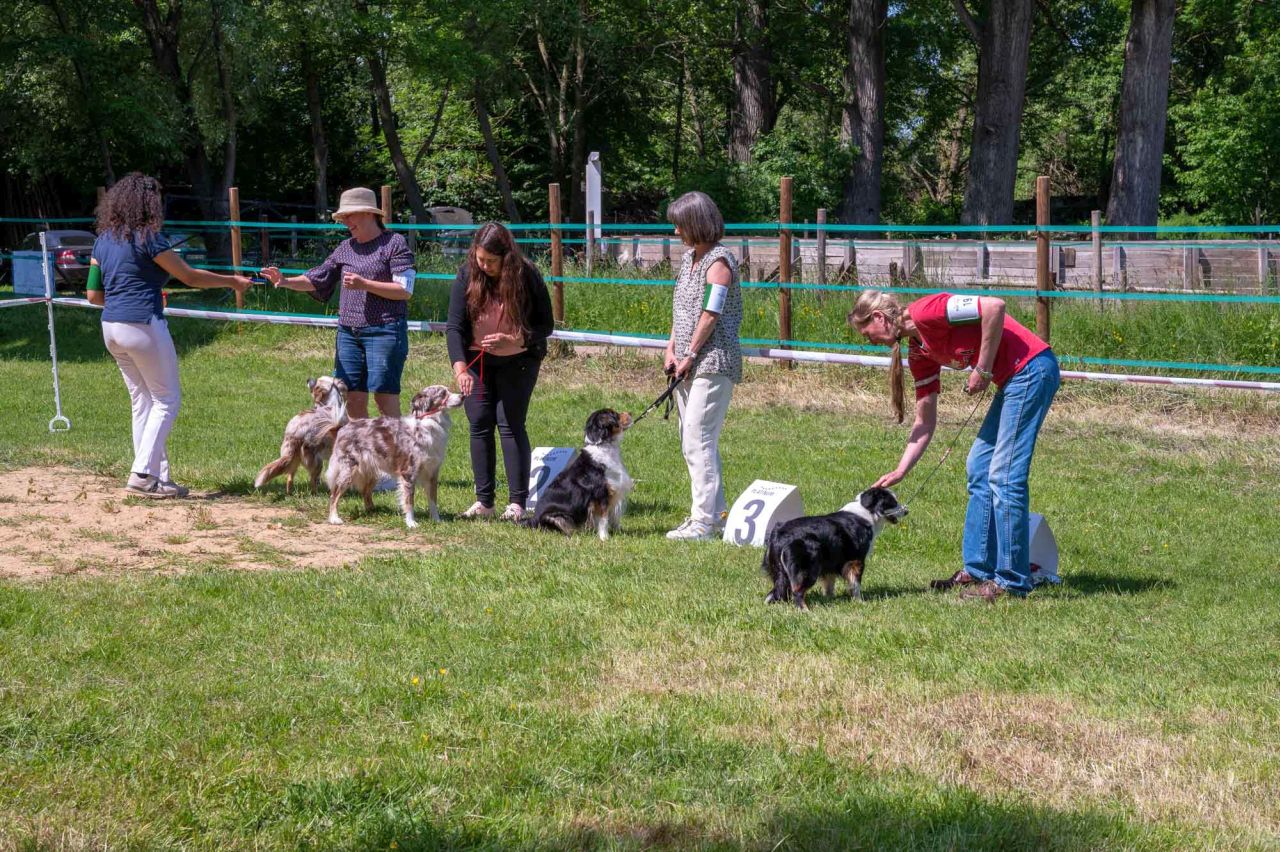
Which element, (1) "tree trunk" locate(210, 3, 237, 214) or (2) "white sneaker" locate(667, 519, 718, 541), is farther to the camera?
(1) "tree trunk" locate(210, 3, 237, 214)

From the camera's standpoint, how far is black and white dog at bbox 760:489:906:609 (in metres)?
6.46

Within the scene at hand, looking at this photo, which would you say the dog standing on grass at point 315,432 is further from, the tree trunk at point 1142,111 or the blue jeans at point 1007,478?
the tree trunk at point 1142,111

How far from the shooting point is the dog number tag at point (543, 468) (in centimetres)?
895

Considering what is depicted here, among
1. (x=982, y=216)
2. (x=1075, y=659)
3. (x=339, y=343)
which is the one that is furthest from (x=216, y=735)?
(x=982, y=216)

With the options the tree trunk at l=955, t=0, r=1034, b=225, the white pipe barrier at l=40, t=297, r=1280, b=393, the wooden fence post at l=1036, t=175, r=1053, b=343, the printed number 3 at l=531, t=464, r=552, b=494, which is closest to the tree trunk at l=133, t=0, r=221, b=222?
the white pipe barrier at l=40, t=297, r=1280, b=393

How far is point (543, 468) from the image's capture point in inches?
359

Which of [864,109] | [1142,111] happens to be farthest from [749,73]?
[1142,111]

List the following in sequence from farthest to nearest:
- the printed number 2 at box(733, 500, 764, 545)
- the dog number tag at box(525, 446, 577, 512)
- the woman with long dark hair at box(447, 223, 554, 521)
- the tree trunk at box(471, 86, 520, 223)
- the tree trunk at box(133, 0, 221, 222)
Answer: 1. the tree trunk at box(471, 86, 520, 223)
2. the tree trunk at box(133, 0, 221, 222)
3. the dog number tag at box(525, 446, 577, 512)
4. the woman with long dark hair at box(447, 223, 554, 521)
5. the printed number 2 at box(733, 500, 764, 545)

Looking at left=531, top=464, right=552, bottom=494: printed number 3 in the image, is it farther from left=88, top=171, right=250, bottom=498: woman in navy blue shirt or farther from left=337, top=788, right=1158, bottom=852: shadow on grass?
left=337, top=788, right=1158, bottom=852: shadow on grass

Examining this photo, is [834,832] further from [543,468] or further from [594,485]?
[543,468]

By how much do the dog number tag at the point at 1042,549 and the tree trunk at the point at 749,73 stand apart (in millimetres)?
25085

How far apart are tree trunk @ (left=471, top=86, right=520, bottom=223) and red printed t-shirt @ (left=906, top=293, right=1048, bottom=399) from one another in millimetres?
30221

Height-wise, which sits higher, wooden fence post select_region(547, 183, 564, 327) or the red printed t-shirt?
wooden fence post select_region(547, 183, 564, 327)

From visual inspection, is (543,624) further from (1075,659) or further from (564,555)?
(1075,659)
